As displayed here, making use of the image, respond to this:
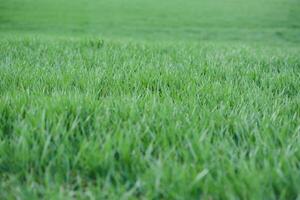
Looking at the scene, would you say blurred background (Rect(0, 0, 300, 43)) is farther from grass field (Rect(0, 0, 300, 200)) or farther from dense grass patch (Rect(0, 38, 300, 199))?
dense grass patch (Rect(0, 38, 300, 199))

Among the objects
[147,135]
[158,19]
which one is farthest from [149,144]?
[158,19]

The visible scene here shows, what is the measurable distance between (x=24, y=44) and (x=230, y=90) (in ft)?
12.9

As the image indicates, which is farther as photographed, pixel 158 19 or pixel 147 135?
pixel 158 19

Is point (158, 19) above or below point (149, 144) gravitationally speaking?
below

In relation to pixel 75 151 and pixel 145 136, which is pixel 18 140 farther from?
pixel 145 136

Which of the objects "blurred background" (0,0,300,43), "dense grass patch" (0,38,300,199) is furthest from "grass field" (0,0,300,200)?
"blurred background" (0,0,300,43)

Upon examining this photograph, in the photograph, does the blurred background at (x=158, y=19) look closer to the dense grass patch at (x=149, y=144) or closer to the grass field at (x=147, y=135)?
the grass field at (x=147, y=135)

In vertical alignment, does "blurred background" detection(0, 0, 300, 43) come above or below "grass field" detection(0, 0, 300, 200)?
below

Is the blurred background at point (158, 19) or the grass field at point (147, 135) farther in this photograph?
the blurred background at point (158, 19)

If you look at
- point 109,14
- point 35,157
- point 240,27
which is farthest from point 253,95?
point 109,14

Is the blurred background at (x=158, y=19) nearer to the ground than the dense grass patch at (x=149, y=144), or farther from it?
nearer to the ground

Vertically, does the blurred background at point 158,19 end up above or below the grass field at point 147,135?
below

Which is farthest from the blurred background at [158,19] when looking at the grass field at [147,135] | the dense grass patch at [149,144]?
the dense grass patch at [149,144]

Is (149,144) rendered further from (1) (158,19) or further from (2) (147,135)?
(1) (158,19)
